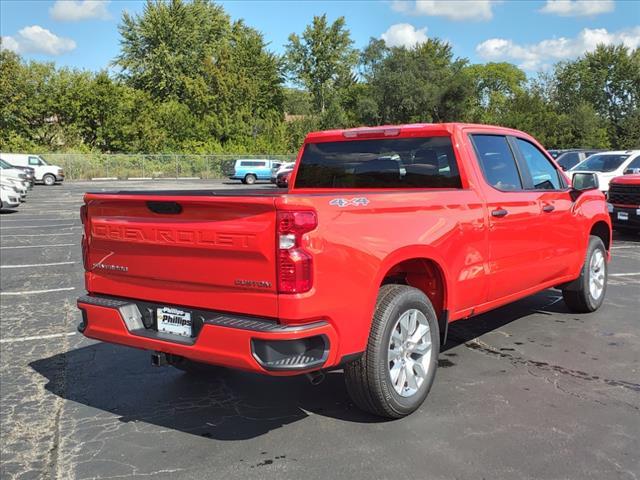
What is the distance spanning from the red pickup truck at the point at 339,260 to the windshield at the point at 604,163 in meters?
13.5

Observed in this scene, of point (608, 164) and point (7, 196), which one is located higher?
point (608, 164)

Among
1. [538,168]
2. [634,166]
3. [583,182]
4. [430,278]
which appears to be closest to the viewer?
[430,278]

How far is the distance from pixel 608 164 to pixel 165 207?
54.9 feet

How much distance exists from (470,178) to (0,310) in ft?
18.4

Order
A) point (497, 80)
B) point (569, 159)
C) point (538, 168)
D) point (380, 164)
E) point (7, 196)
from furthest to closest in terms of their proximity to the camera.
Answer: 1. point (497, 80)
2. point (569, 159)
3. point (7, 196)
4. point (538, 168)
5. point (380, 164)

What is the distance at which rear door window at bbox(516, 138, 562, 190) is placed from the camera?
562 centimetres

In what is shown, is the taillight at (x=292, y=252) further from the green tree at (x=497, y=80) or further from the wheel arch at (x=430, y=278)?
the green tree at (x=497, y=80)

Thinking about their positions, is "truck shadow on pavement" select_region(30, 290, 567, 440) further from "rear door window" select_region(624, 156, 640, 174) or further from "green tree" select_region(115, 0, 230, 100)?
"green tree" select_region(115, 0, 230, 100)

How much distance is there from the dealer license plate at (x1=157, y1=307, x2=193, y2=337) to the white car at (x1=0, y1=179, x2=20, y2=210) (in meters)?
17.9

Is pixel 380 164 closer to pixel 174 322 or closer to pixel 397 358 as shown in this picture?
pixel 397 358

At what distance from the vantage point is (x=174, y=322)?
12.2 ft

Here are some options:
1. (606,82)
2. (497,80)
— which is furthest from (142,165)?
(497,80)

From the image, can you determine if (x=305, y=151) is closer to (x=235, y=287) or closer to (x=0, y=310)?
(x=235, y=287)

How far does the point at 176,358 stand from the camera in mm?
4137
